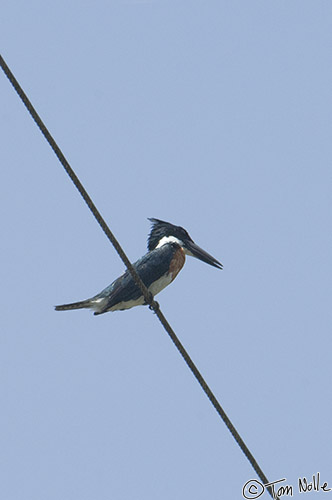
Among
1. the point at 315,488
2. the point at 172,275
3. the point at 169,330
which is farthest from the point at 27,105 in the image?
the point at 172,275

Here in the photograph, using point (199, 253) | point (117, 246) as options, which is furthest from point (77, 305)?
point (117, 246)

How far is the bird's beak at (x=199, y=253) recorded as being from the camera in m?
8.55

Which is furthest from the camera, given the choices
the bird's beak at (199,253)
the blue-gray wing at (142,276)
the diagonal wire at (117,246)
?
the bird's beak at (199,253)

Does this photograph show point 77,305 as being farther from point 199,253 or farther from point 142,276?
point 199,253

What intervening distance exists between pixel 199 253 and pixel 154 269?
85cm

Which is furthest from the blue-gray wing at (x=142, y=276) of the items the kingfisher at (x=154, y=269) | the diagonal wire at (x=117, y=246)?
the diagonal wire at (x=117, y=246)

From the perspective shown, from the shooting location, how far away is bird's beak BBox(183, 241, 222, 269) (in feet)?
28.1

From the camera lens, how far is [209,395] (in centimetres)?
474

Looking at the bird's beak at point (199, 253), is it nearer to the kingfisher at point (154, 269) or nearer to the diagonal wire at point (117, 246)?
the kingfisher at point (154, 269)

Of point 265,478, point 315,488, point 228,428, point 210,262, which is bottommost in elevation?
point 315,488

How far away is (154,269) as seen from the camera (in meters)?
7.86

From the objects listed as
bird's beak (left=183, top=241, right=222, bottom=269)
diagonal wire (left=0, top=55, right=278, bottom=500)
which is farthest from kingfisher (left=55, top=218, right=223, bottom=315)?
diagonal wire (left=0, top=55, right=278, bottom=500)

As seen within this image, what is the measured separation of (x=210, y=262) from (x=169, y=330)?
3604mm

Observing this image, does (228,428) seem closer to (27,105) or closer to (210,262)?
(27,105)
